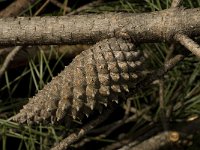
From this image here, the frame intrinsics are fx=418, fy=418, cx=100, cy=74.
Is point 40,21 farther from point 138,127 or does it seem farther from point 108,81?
point 138,127

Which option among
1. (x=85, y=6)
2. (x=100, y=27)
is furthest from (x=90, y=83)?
(x=85, y=6)

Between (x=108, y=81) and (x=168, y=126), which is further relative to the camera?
(x=168, y=126)

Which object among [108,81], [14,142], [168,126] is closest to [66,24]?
[108,81]

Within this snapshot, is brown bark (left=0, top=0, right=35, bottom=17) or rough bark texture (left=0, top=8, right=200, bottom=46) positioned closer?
rough bark texture (left=0, top=8, right=200, bottom=46)

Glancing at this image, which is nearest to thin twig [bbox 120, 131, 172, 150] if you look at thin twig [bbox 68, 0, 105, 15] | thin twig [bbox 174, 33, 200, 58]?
thin twig [bbox 68, 0, 105, 15]

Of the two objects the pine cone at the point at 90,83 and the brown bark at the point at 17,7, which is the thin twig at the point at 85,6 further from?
the pine cone at the point at 90,83

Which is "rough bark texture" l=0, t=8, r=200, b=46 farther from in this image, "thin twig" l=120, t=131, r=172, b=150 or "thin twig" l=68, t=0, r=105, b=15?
"thin twig" l=120, t=131, r=172, b=150

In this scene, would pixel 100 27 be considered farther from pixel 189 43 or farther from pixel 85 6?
pixel 85 6
